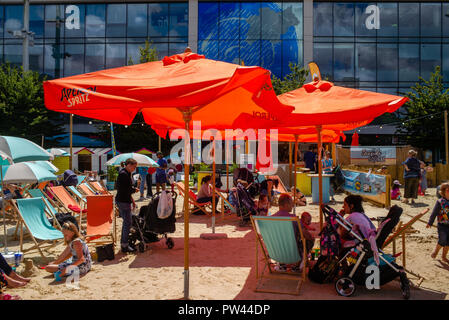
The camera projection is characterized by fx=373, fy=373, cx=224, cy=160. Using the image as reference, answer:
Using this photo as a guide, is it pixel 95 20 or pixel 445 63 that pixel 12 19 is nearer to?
pixel 95 20

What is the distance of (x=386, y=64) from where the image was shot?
32.2m

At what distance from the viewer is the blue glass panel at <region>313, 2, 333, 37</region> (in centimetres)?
3222

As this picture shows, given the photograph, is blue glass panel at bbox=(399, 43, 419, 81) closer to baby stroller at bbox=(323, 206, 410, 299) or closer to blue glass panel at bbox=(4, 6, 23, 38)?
baby stroller at bbox=(323, 206, 410, 299)

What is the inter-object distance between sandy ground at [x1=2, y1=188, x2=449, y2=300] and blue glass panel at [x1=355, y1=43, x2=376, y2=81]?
27.6m

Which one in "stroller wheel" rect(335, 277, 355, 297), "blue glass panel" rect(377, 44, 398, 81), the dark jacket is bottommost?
"stroller wheel" rect(335, 277, 355, 297)

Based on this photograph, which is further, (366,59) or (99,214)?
(366,59)

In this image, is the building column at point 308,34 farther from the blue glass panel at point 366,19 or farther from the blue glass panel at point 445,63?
the blue glass panel at point 445,63

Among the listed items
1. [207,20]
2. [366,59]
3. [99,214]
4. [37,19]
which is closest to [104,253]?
[99,214]

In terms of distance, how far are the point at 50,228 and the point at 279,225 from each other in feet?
14.7

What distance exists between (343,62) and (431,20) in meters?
8.32

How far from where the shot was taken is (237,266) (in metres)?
5.65

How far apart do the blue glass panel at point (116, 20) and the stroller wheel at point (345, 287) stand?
33615mm

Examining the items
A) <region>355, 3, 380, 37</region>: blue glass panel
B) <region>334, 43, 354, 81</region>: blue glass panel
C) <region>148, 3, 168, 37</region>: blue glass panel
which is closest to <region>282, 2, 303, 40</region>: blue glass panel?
<region>334, 43, 354, 81</region>: blue glass panel
